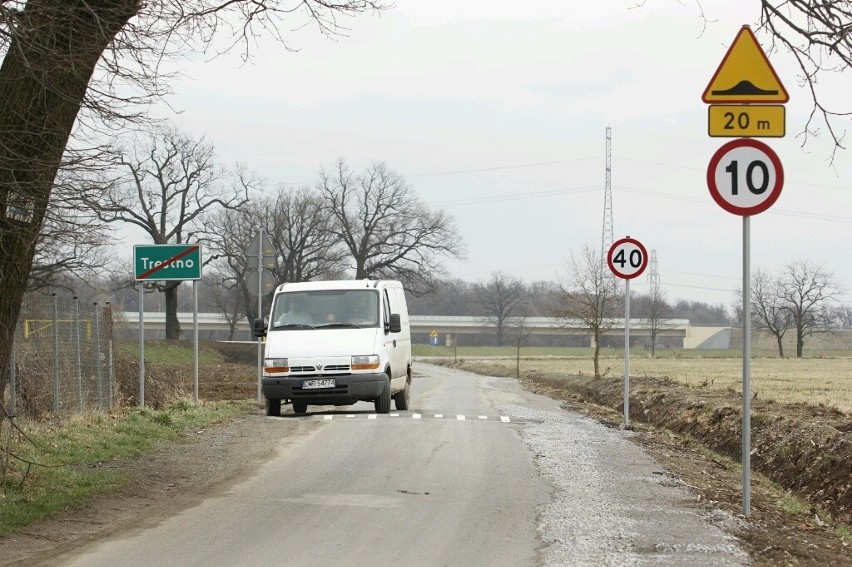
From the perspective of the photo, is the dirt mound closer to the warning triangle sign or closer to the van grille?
the warning triangle sign

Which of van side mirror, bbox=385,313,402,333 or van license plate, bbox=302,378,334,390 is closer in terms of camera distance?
van license plate, bbox=302,378,334,390

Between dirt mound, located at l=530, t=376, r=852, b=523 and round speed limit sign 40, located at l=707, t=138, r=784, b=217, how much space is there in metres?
3.48

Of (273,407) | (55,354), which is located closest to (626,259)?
(273,407)

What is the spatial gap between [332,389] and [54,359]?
4.81 m

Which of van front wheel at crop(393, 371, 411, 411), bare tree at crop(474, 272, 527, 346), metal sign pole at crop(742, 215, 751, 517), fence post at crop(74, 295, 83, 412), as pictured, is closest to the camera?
metal sign pole at crop(742, 215, 751, 517)

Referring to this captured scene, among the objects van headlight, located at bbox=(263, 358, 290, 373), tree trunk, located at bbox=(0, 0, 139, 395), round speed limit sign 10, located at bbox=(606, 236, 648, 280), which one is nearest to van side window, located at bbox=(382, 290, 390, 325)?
van headlight, located at bbox=(263, 358, 290, 373)

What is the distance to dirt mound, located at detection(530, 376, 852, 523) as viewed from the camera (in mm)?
11688

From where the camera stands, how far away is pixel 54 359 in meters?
14.8

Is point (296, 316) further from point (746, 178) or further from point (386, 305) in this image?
point (746, 178)

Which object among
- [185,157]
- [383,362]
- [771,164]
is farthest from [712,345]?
[771,164]

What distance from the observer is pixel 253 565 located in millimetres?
6680

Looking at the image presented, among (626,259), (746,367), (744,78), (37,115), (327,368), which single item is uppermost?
(744,78)

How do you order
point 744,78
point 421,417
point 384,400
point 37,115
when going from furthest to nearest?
1. point 384,400
2. point 421,417
3. point 744,78
4. point 37,115

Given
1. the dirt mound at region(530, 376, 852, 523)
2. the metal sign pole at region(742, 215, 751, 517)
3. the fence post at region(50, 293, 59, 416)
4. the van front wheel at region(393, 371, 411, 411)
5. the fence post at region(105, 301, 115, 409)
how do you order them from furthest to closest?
the van front wheel at region(393, 371, 411, 411)
the fence post at region(105, 301, 115, 409)
the fence post at region(50, 293, 59, 416)
the dirt mound at region(530, 376, 852, 523)
the metal sign pole at region(742, 215, 751, 517)
